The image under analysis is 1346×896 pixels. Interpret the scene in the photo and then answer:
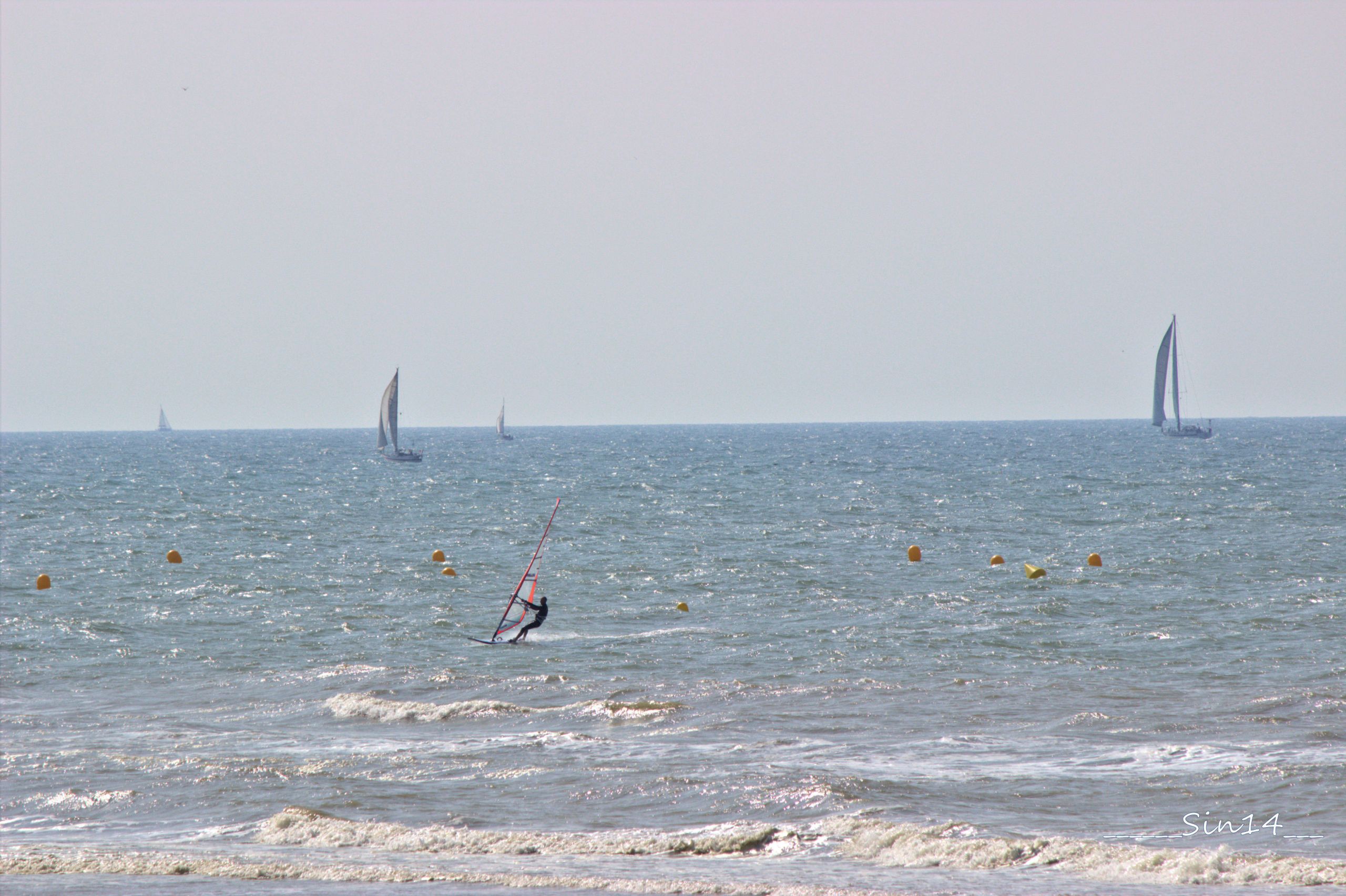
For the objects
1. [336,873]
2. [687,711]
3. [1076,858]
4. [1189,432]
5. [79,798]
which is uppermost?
[1189,432]

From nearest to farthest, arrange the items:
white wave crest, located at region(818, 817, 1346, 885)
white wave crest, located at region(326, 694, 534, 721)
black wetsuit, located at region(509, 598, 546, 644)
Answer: white wave crest, located at region(818, 817, 1346, 885) < white wave crest, located at region(326, 694, 534, 721) < black wetsuit, located at region(509, 598, 546, 644)

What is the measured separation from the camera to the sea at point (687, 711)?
44.4 feet

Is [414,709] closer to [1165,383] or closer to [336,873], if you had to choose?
[336,873]

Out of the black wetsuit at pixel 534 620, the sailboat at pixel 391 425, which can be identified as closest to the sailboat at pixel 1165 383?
the sailboat at pixel 391 425

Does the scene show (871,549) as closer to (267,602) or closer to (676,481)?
(267,602)

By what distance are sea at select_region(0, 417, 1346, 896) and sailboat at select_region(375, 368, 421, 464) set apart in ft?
176

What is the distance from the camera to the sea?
44.4 ft

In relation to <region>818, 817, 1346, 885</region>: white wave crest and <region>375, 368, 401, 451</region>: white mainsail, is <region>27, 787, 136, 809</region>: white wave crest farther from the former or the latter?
<region>375, 368, 401, 451</region>: white mainsail

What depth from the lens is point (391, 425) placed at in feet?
383

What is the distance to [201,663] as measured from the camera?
2825cm

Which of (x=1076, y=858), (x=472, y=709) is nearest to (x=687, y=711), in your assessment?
(x=472, y=709)

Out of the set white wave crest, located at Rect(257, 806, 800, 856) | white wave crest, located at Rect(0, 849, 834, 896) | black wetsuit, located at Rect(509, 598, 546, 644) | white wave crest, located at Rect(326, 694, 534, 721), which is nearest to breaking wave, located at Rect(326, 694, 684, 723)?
white wave crest, located at Rect(326, 694, 534, 721)

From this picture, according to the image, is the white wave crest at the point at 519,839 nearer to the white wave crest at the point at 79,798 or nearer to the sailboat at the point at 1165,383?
the white wave crest at the point at 79,798

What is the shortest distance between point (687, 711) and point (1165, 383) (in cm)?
13579
